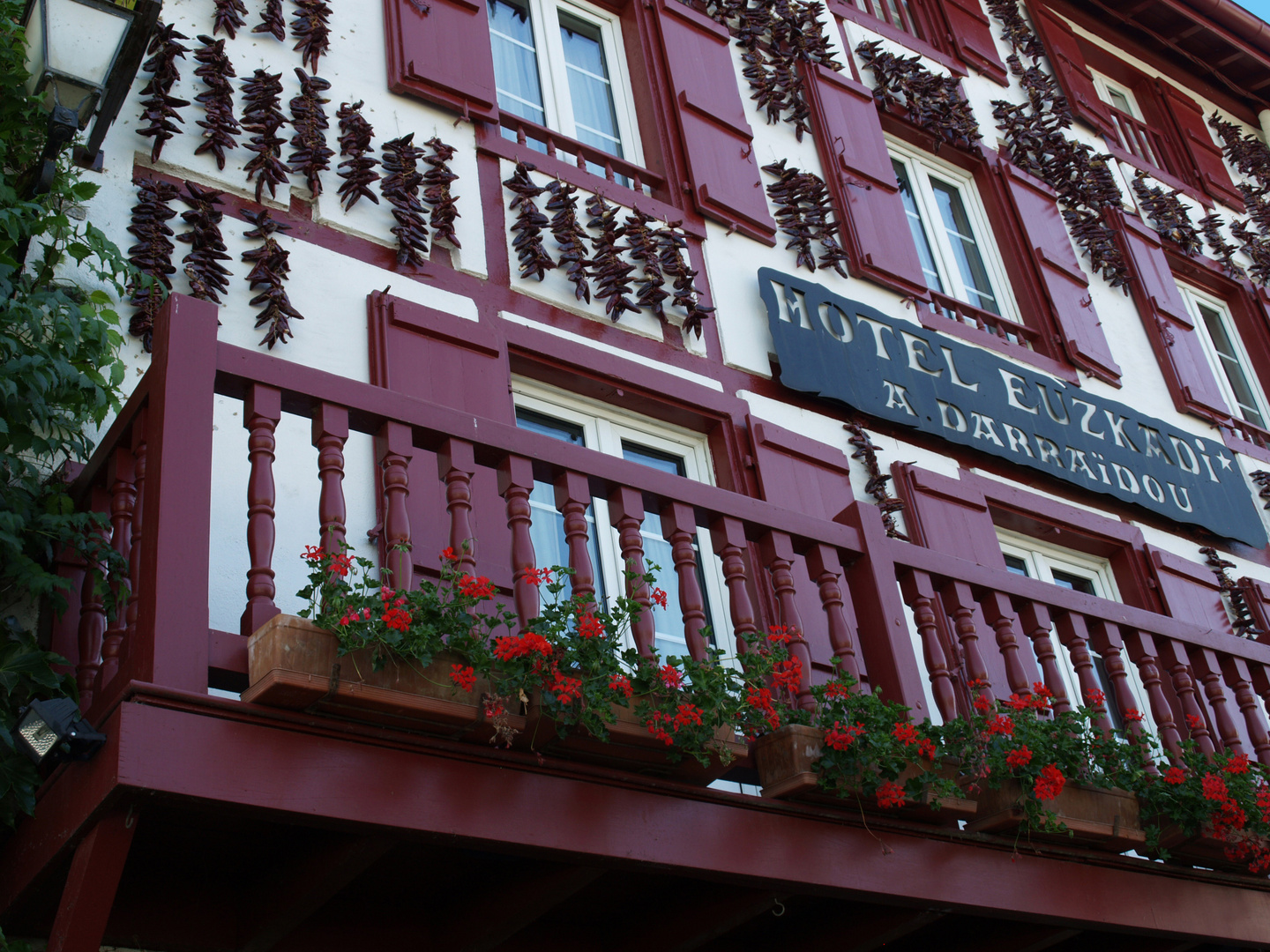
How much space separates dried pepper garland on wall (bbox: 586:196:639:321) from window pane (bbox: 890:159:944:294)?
259 cm

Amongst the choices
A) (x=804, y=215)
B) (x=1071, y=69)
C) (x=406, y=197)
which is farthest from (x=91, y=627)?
(x=1071, y=69)

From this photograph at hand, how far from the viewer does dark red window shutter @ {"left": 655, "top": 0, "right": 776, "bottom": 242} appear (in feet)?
25.8

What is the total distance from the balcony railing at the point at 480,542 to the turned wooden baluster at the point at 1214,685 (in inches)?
0.4

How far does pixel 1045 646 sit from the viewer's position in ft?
18.2

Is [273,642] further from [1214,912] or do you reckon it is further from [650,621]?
[1214,912]

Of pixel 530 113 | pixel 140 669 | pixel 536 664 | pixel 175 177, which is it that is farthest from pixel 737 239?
pixel 140 669

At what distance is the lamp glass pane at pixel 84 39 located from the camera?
15.9ft

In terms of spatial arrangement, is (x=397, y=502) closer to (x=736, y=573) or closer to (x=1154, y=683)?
(x=736, y=573)

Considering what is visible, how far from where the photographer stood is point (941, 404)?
8.08 metres

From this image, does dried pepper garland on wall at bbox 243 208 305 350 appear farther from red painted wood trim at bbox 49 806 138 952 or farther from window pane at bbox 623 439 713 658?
red painted wood trim at bbox 49 806 138 952

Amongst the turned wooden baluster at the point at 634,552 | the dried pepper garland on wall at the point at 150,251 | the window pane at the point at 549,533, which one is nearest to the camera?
the turned wooden baluster at the point at 634,552

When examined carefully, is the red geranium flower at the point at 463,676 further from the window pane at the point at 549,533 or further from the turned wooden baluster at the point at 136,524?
the window pane at the point at 549,533

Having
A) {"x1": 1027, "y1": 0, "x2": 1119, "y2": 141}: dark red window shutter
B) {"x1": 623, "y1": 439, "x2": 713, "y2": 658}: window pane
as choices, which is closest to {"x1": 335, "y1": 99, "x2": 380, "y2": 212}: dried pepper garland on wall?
{"x1": 623, "y1": 439, "x2": 713, "y2": 658}: window pane

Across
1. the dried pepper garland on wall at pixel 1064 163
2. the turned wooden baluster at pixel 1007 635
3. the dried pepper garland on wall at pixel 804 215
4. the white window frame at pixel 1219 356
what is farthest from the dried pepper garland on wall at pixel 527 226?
the white window frame at pixel 1219 356
